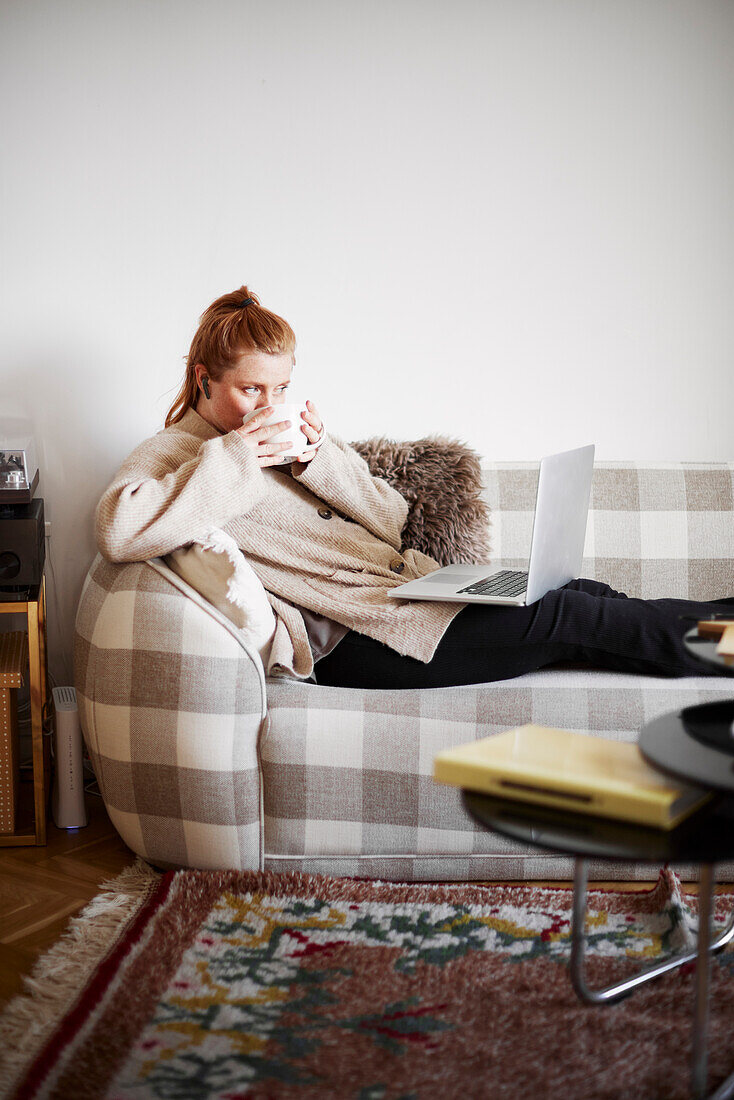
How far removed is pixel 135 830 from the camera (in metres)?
1.72

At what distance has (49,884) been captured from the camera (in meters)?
1.71

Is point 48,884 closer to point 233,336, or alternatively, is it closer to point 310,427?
point 310,427

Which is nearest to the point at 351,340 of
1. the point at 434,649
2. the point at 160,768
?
the point at 434,649

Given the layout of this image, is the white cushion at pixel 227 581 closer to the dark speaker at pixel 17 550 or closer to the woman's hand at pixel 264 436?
the woman's hand at pixel 264 436

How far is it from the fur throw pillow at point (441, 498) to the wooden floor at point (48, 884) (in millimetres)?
888

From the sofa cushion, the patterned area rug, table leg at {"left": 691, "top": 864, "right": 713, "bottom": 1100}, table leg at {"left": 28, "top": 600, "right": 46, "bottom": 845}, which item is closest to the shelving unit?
table leg at {"left": 28, "top": 600, "right": 46, "bottom": 845}

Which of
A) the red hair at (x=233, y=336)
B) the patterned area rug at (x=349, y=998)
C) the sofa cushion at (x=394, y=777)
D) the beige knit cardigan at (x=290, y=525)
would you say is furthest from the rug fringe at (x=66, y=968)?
the red hair at (x=233, y=336)

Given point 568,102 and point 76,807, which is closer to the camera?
point 76,807

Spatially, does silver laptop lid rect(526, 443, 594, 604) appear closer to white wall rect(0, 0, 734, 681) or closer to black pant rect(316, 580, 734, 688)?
black pant rect(316, 580, 734, 688)

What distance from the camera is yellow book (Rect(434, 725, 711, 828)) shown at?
95cm

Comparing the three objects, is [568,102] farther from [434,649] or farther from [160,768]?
[160,768]

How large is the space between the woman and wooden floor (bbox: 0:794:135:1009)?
0.52 meters

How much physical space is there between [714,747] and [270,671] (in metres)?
0.90

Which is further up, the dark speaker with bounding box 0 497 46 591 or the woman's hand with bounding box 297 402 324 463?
the woman's hand with bounding box 297 402 324 463
